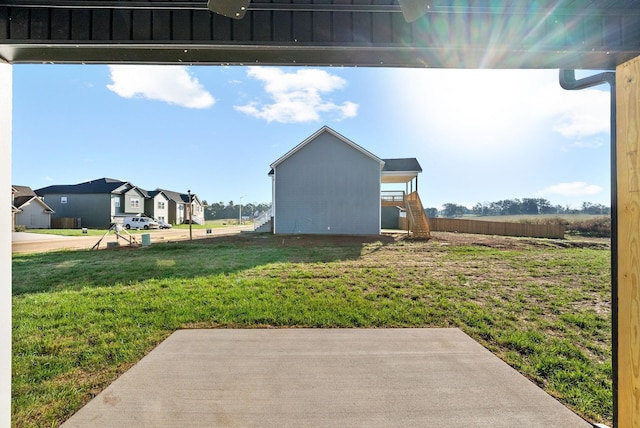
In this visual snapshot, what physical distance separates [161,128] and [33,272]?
5.52 metres

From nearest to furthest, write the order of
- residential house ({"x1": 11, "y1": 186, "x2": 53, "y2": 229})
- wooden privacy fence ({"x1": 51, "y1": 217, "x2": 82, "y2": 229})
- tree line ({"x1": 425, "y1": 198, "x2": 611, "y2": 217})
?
tree line ({"x1": 425, "y1": 198, "x2": 611, "y2": 217}) → residential house ({"x1": 11, "y1": 186, "x2": 53, "y2": 229}) → wooden privacy fence ({"x1": 51, "y1": 217, "x2": 82, "y2": 229})

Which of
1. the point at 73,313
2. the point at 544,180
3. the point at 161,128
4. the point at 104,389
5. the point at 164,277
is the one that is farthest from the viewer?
the point at 161,128

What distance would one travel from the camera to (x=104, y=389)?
1920 mm

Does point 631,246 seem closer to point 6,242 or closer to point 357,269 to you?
point 6,242

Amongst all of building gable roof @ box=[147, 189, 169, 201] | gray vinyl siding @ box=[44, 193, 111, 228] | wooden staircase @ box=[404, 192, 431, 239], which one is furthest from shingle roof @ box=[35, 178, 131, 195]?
wooden staircase @ box=[404, 192, 431, 239]

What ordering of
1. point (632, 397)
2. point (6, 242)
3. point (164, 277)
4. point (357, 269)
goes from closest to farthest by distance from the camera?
1. point (632, 397)
2. point (6, 242)
3. point (164, 277)
4. point (357, 269)

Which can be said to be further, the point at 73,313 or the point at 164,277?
the point at 164,277

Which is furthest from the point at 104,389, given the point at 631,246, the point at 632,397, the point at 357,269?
the point at 357,269

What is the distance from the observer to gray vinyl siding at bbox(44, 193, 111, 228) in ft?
64.0

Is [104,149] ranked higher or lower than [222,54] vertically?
higher

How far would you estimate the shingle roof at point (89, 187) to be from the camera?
802 inches

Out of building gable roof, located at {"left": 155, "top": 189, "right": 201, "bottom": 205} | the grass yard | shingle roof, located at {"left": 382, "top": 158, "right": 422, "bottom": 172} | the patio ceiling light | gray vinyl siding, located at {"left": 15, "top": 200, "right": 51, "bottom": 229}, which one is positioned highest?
shingle roof, located at {"left": 382, "top": 158, "right": 422, "bottom": 172}

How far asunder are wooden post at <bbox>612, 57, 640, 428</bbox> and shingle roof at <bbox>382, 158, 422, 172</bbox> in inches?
506

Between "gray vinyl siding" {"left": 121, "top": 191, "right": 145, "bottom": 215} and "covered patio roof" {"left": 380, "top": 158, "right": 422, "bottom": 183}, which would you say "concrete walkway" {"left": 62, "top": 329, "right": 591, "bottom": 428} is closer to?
"covered patio roof" {"left": 380, "top": 158, "right": 422, "bottom": 183}
